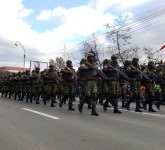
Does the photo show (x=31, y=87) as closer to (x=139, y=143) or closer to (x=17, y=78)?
(x=17, y=78)

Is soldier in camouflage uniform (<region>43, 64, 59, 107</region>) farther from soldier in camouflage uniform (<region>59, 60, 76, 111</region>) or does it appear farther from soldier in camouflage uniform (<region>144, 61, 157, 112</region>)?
soldier in camouflage uniform (<region>144, 61, 157, 112</region>)

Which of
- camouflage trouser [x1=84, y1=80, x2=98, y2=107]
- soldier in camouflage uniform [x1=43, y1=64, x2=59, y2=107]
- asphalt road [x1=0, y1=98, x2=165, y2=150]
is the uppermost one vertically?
soldier in camouflage uniform [x1=43, y1=64, x2=59, y2=107]

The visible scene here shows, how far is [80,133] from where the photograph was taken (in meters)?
9.33

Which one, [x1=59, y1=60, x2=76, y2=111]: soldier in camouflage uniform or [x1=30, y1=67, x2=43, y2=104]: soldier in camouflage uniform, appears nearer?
[x1=59, y1=60, x2=76, y2=111]: soldier in camouflage uniform

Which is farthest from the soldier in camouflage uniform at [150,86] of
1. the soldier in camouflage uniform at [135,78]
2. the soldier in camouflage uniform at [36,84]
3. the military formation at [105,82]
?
the soldier in camouflage uniform at [36,84]

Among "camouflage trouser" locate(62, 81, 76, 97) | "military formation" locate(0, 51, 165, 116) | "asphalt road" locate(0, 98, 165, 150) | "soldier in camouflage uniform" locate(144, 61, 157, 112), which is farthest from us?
"camouflage trouser" locate(62, 81, 76, 97)

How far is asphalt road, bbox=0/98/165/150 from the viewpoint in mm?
7848

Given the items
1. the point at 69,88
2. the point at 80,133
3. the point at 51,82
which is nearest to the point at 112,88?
the point at 69,88

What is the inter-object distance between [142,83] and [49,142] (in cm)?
814

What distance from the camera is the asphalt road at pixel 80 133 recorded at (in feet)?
25.7

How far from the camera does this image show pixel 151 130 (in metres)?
9.88

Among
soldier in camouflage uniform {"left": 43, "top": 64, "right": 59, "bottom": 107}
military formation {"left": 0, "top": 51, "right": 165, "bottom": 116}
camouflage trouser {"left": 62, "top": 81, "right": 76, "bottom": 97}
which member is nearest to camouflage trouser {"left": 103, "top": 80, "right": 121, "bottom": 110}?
military formation {"left": 0, "top": 51, "right": 165, "bottom": 116}

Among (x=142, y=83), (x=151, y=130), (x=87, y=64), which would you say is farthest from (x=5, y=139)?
(x=142, y=83)

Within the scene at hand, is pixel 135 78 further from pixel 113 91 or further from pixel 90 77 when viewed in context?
pixel 90 77
